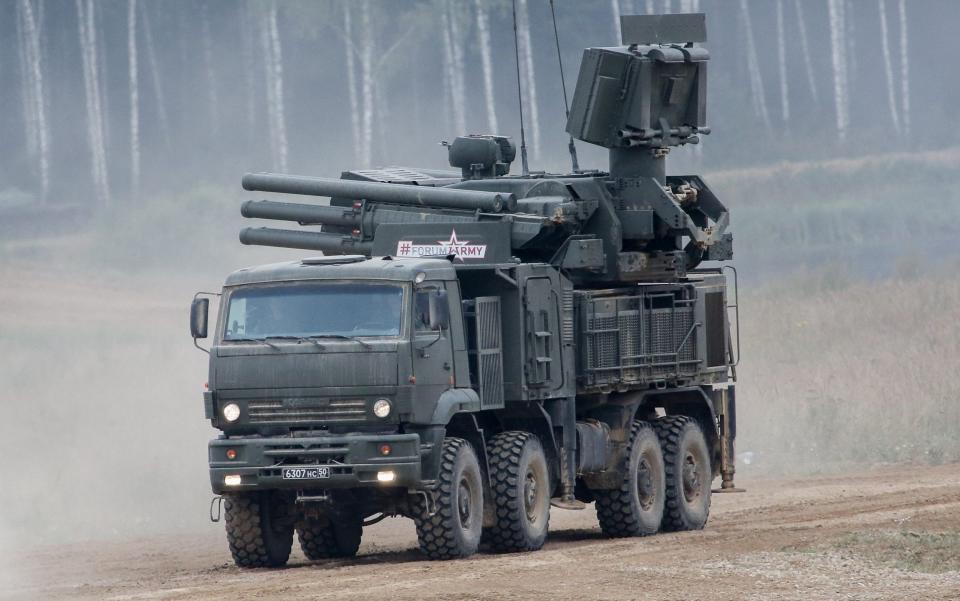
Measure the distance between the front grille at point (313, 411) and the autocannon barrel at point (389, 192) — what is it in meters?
3.46

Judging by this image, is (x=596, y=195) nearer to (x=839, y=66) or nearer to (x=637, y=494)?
(x=637, y=494)

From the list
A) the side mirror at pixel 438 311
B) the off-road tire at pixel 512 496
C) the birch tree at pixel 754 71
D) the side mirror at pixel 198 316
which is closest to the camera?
the side mirror at pixel 438 311

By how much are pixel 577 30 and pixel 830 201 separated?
15501mm

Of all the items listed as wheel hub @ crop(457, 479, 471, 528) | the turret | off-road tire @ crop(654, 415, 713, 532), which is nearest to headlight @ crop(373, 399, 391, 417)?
wheel hub @ crop(457, 479, 471, 528)

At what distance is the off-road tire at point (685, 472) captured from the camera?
19.9 meters

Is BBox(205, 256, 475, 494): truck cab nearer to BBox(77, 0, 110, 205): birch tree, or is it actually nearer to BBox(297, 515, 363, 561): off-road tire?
BBox(297, 515, 363, 561): off-road tire

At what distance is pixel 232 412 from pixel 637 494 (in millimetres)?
4953

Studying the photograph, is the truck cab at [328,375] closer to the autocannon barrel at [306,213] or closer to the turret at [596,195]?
the turret at [596,195]

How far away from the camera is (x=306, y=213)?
19.8 meters

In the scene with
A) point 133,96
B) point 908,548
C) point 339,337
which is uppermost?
point 133,96

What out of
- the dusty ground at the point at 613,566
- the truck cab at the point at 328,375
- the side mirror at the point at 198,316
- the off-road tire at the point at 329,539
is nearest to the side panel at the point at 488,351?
the truck cab at the point at 328,375

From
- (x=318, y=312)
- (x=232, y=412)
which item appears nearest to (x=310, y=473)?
(x=232, y=412)

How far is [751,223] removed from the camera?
4616cm

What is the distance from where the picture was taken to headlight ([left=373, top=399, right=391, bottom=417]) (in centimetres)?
1568
